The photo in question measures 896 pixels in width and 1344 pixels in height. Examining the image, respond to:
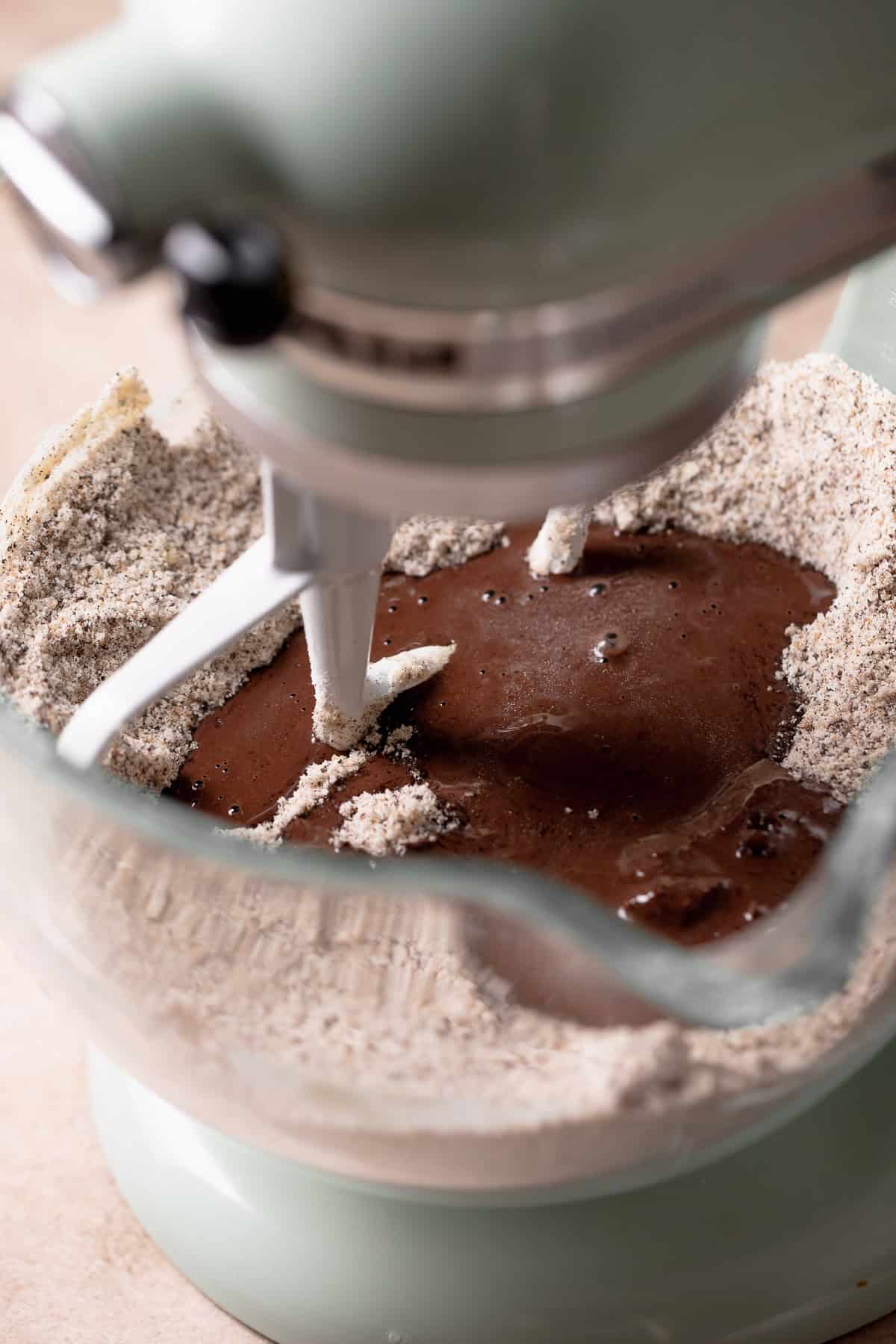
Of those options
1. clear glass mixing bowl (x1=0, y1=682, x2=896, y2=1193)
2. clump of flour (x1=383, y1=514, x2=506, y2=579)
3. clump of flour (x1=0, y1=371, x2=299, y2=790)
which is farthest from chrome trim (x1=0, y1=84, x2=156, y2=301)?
clump of flour (x1=383, y1=514, x2=506, y2=579)

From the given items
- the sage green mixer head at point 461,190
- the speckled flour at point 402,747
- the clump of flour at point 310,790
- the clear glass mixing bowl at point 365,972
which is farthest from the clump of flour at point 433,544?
the sage green mixer head at point 461,190

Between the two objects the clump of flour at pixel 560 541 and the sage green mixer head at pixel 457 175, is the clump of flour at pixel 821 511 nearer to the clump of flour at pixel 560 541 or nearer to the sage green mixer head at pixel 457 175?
the clump of flour at pixel 560 541

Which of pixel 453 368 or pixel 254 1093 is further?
pixel 254 1093

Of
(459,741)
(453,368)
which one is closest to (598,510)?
(459,741)

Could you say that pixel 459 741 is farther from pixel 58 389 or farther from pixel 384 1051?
pixel 58 389

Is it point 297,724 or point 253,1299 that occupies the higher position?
point 297,724

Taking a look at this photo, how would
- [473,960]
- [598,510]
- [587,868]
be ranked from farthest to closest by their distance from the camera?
[598,510] → [587,868] → [473,960]

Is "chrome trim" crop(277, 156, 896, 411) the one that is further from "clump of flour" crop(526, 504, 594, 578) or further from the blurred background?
the blurred background
